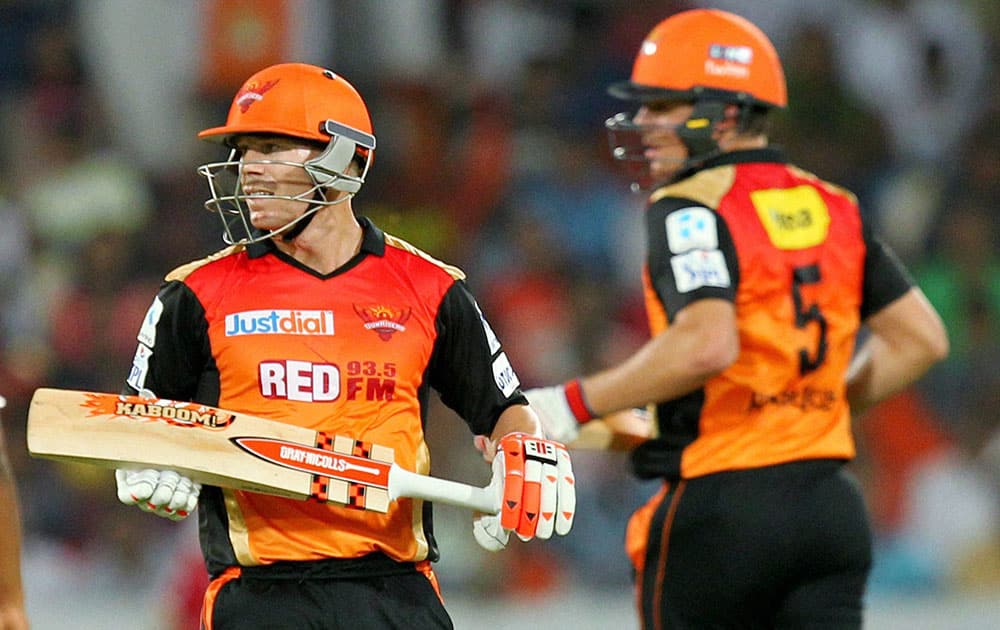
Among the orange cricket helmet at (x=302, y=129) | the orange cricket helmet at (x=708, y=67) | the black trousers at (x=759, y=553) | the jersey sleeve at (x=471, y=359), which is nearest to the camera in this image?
the orange cricket helmet at (x=302, y=129)

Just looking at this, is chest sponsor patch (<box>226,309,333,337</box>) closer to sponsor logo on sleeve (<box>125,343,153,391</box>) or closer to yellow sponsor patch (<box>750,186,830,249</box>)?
sponsor logo on sleeve (<box>125,343,153,391</box>)

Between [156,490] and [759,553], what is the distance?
1.53 m

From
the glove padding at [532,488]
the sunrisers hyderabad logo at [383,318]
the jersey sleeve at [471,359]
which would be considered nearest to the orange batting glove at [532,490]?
the glove padding at [532,488]

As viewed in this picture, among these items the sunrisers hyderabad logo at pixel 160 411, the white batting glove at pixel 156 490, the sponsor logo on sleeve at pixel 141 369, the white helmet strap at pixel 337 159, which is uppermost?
the white helmet strap at pixel 337 159

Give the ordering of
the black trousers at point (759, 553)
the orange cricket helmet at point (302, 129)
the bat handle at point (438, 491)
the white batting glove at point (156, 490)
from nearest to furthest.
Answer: the white batting glove at point (156, 490) → the bat handle at point (438, 491) → the orange cricket helmet at point (302, 129) → the black trousers at point (759, 553)

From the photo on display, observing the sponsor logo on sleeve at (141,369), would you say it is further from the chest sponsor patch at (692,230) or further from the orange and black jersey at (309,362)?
the chest sponsor patch at (692,230)

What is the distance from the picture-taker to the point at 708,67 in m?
4.56

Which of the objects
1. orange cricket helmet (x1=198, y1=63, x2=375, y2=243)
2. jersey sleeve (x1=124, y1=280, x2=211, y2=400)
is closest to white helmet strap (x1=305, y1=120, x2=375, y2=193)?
orange cricket helmet (x1=198, y1=63, x2=375, y2=243)

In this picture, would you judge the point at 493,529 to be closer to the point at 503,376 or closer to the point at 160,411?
the point at 503,376

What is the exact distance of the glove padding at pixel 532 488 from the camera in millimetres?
3389

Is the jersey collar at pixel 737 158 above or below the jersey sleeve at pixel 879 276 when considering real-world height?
above

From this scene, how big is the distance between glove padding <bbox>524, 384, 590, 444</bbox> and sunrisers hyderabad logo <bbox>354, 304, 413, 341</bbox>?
774 millimetres

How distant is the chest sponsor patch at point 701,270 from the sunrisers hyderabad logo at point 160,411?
1.29m

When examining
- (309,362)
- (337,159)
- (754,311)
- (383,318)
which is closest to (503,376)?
(383,318)
